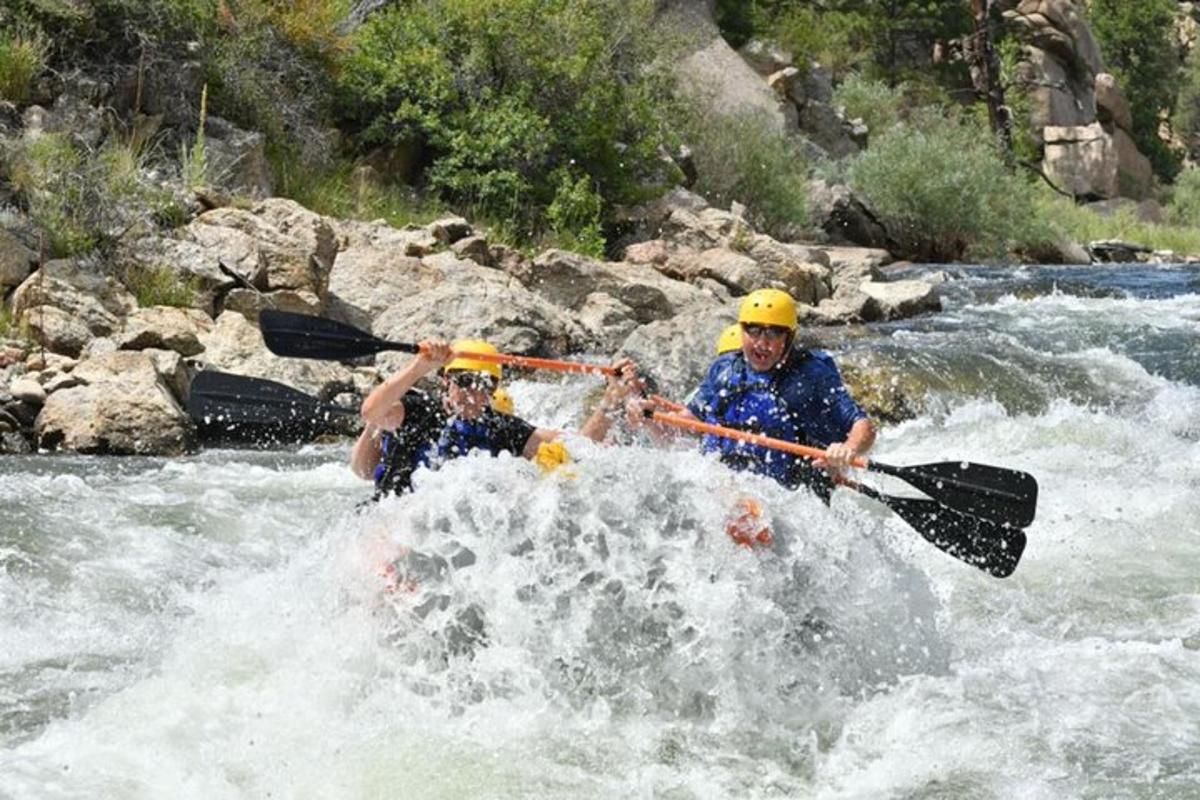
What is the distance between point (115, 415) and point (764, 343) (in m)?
4.48

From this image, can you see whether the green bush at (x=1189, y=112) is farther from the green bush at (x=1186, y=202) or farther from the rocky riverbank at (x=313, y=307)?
the rocky riverbank at (x=313, y=307)

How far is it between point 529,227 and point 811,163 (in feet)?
27.4

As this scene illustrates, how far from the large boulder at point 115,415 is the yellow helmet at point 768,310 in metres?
4.26

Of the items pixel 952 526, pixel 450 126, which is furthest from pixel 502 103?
pixel 952 526

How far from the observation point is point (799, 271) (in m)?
→ 14.9

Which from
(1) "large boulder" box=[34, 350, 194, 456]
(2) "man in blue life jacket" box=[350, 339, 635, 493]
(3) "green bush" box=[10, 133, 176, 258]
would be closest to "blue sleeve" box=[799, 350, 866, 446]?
(2) "man in blue life jacket" box=[350, 339, 635, 493]

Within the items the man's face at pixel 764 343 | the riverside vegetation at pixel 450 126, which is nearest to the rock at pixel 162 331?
the riverside vegetation at pixel 450 126

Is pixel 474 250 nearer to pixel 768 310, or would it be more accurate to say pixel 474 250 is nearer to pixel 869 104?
pixel 768 310

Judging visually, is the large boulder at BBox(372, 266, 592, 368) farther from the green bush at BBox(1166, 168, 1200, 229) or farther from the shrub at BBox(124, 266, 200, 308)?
the green bush at BBox(1166, 168, 1200, 229)

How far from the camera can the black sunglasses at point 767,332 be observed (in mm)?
5891

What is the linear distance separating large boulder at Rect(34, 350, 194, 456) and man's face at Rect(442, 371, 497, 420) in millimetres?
3813

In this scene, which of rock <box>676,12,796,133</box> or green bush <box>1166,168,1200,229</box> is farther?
green bush <box>1166,168,1200,229</box>

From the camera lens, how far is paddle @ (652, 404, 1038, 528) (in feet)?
18.6

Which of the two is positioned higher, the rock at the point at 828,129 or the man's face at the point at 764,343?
the man's face at the point at 764,343
